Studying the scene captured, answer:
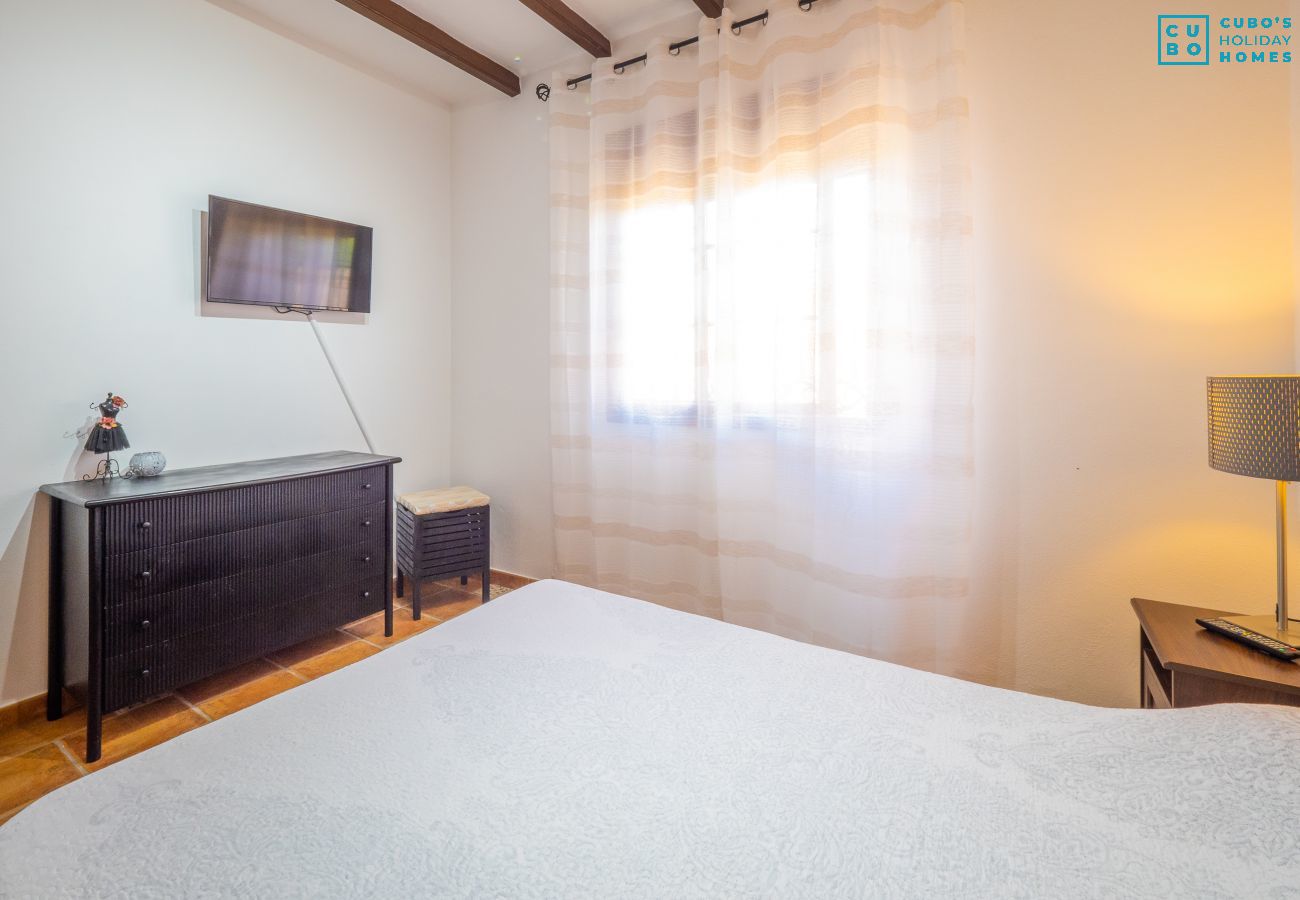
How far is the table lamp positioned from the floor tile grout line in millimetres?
3516

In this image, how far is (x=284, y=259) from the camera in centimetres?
271

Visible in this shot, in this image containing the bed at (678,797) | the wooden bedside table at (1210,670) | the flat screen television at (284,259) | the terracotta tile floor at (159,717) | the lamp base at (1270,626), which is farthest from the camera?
the flat screen television at (284,259)

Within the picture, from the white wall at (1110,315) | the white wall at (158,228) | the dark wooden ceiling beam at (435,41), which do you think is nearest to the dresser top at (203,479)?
the white wall at (158,228)

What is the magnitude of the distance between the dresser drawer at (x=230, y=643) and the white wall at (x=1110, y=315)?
280 cm

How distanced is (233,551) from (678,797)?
7.33 ft

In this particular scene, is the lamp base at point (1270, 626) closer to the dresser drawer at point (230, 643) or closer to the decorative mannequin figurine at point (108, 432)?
the dresser drawer at point (230, 643)

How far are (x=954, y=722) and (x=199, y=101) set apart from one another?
11.8 ft

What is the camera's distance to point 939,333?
211cm

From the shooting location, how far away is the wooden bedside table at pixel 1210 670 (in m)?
1.29

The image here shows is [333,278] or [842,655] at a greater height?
[333,278]

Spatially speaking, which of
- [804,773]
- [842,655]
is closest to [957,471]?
[842,655]

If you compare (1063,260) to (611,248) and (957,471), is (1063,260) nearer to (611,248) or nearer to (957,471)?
(957,471)

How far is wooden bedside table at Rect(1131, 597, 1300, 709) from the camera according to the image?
4.24ft

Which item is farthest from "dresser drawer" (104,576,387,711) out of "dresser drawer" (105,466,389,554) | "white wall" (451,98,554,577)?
"white wall" (451,98,554,577)
